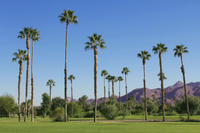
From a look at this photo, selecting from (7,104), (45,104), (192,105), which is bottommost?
(45,104)

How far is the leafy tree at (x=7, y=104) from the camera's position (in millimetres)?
95750

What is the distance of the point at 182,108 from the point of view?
7244 centimetres

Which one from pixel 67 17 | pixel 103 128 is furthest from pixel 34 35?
pixel 103 128

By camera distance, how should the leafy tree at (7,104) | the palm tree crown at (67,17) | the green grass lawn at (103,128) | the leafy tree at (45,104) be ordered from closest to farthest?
the green grass lawn at (103,128), the palm tree crown at (67,17), the leafy tree at (7,104), the leafy tree at (45,104)

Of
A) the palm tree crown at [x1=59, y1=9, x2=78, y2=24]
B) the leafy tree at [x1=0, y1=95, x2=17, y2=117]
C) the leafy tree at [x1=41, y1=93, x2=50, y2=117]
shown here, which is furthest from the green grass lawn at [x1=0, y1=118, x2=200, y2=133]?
the leafy tree at [x1=41, y1=93, x2=50, y2=117]

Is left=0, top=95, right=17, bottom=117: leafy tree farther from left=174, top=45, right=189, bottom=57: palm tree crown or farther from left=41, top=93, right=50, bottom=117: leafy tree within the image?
left=174, top=45, right=189, bottom=57: palm tree crown

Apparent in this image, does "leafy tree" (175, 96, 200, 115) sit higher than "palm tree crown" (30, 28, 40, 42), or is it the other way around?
"palm tree crown" (30, 28, 40, 42)

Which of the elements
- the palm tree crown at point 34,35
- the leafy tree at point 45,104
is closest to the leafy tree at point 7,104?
the leafy tree at point 45,104

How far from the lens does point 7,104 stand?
3777 inches

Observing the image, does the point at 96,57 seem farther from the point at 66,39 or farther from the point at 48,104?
the point at 48,104

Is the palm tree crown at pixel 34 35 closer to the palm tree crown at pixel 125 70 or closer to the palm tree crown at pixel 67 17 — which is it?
the palm tree crown at pixel 67 17

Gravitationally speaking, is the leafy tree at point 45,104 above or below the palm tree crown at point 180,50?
below

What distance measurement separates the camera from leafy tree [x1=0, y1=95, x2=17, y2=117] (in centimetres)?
9575

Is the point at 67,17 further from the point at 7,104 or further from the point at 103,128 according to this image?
the point at 7,104
